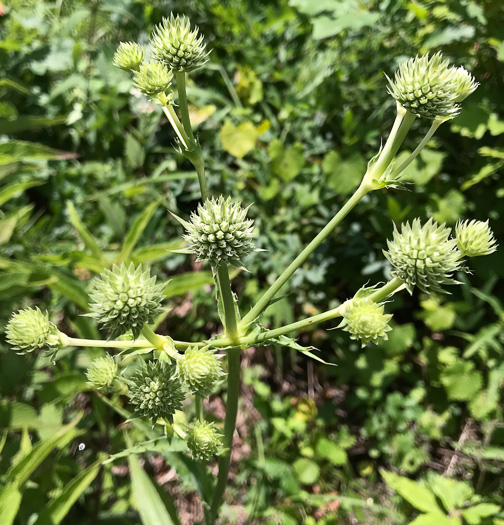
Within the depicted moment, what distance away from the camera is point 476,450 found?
210 centimetres

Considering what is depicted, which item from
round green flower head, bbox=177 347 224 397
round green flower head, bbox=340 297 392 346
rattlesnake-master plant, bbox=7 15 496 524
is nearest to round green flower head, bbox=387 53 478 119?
rattlesnake-master plant, bbox=7 15 496 524

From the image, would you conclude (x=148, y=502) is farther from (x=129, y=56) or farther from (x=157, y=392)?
(x=129, y=56)

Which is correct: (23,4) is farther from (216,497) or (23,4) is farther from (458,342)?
(458,342)

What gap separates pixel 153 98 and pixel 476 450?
2122mm

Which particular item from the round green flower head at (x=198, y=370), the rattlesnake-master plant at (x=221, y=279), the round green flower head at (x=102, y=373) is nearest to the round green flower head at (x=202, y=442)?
the rattlesnake-master plant at (x=221, y=279)

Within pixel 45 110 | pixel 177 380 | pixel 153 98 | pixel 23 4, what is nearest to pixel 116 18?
pixel 23 4

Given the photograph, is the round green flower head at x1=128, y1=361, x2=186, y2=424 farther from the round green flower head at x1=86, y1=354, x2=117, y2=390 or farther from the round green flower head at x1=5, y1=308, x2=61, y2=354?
the round green flower head at x1=5, y1=308, x2=61, y2=354

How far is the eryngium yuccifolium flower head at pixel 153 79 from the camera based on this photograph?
1174 millimetres

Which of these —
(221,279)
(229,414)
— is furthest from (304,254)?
(229,414)

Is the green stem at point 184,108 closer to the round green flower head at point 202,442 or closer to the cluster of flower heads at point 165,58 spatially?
the cluster of flower heads at point 165,58

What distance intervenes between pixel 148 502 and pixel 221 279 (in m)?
0.91

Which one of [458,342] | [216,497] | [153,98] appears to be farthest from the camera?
[458,342]

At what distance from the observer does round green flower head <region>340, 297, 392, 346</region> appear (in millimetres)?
1025

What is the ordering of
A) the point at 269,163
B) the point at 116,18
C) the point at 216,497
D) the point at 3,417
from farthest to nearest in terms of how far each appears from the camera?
the point at 116,18, the point at 269,163, the point at 3,417, the point at 216,497
